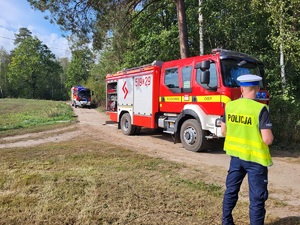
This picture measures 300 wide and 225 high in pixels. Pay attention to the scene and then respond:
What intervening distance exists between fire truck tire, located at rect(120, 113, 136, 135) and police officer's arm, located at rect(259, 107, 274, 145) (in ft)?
A: 29.1

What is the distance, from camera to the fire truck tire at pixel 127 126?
11727mm

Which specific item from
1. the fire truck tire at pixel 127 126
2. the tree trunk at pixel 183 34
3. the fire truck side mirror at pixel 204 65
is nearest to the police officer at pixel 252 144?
the fire truck side mirror at pixel 204 65

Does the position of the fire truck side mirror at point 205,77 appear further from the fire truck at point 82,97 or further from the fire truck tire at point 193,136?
the fire truck at point 82,97

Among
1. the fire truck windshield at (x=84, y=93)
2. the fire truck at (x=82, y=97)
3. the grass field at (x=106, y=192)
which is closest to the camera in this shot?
the grass field at (x=106, y=192)

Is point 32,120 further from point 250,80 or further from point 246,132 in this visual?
point 250,80

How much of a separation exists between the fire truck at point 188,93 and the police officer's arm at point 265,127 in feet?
14.8

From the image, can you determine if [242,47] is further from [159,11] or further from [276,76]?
[159,11]

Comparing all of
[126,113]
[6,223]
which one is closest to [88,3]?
[126,113]

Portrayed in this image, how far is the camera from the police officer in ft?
9.82

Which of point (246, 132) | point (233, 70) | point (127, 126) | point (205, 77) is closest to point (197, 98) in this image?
point (205, 77)

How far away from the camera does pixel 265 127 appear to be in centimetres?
294

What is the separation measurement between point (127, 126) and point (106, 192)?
754cm

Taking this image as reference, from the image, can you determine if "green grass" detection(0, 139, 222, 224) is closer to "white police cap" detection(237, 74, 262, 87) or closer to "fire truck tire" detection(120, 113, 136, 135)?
"white police cap" detection(237, 74, 262, 87)

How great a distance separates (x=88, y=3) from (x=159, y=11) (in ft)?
21.9
